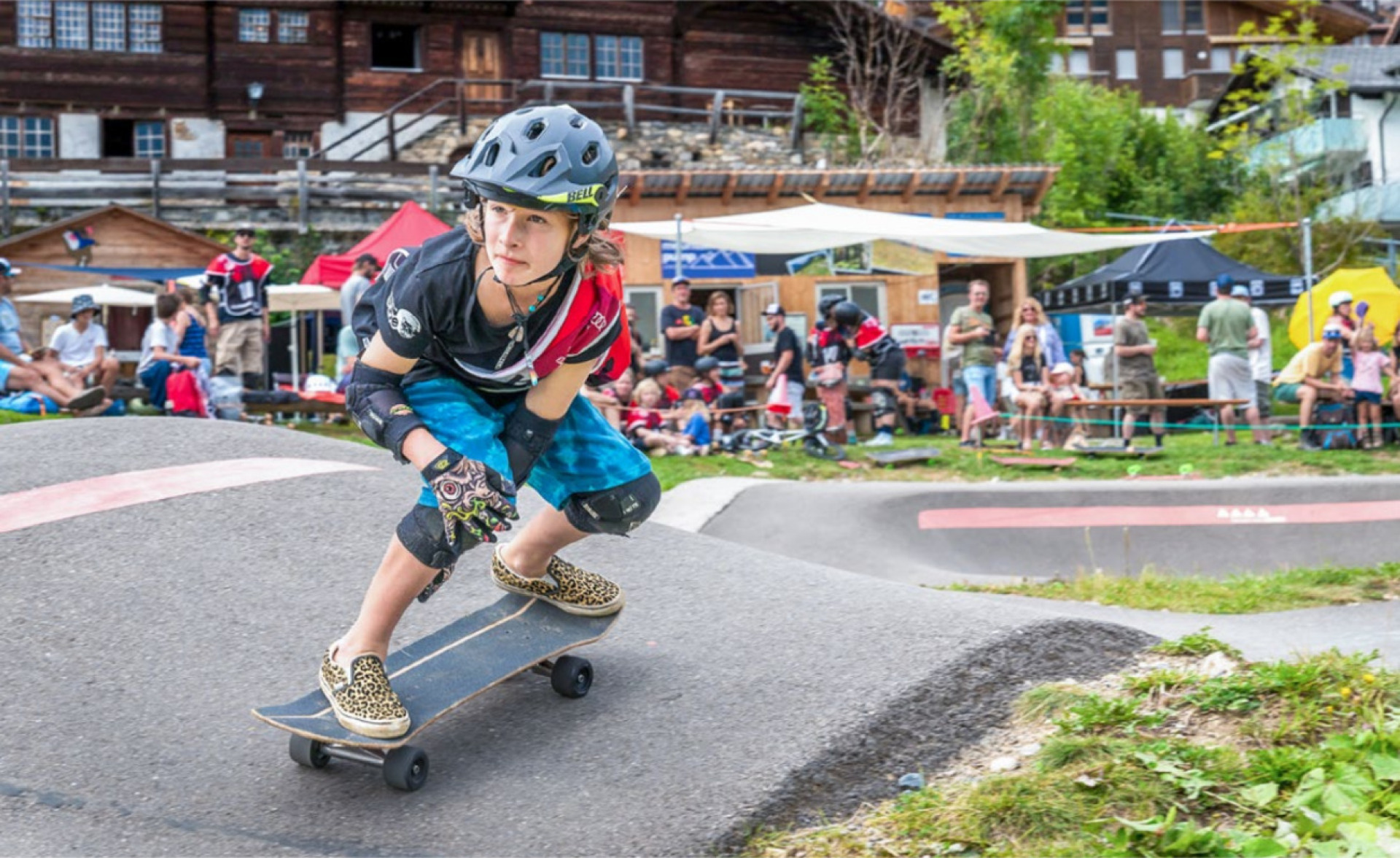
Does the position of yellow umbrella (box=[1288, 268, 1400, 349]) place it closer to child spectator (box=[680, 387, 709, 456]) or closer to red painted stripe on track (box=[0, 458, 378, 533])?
child spectator (box=[680, 387, 709, 456])

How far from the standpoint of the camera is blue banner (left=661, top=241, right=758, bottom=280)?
71.5 ft

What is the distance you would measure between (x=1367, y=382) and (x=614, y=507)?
1315cm

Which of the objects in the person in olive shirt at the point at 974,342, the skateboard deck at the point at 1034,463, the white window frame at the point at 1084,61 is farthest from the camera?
the white window frame at the point at 1084,61

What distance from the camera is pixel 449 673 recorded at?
4.56 metres

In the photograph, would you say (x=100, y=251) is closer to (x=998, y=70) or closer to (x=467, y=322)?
(x=467, y=322)

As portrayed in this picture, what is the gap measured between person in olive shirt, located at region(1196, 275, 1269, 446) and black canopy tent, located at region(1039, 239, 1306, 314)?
213 cm

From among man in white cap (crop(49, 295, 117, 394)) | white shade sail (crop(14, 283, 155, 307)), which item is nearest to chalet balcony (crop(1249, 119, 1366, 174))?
white shade sail (crop(14, 283, 155, 307))

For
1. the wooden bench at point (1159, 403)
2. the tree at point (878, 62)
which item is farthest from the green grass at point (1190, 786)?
the tree at point (878, 62)

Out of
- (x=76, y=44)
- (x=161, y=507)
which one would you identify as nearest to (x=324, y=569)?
(x=161, y=507)

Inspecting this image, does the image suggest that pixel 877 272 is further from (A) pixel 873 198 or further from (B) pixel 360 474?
(B) pixel 360 474

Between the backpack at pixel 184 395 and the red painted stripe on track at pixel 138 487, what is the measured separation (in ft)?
19.4

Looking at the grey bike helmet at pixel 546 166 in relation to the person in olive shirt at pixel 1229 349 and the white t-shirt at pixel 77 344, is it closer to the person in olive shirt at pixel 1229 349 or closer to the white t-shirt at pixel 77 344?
the white t-shirt at pixel 77 344

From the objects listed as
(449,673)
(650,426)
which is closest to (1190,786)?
(449,673)

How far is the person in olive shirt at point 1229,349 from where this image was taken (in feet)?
51.8
